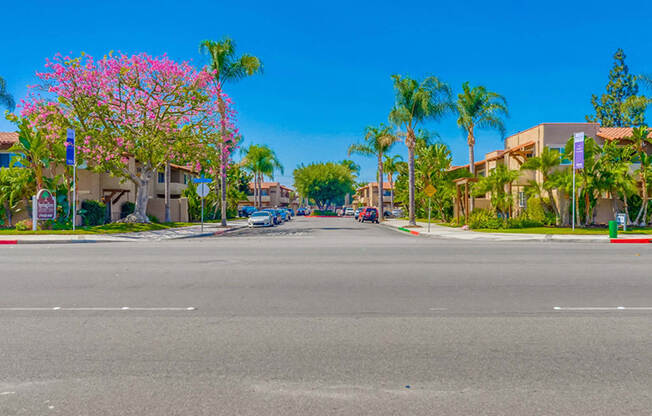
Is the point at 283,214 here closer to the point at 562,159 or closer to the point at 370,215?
the point at 370,215

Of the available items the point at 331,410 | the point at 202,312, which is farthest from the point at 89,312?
the point at 331,410

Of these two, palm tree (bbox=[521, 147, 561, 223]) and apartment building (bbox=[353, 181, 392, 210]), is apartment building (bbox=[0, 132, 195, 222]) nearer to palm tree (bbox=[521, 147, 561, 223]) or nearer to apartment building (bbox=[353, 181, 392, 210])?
palm tree (bbox=[521, 147, 561, 223])

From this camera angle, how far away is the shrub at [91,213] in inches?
1287

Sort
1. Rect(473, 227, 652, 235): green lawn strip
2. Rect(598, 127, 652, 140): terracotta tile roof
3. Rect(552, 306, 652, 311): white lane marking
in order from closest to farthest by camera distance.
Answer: Rect(552, 306, 652, 311): white lane marking < Rect(473, 227, 652, 235): green lawn strip < Rect(598, 127, 652, 140): terracotta tile roof

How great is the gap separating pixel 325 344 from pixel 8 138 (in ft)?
128

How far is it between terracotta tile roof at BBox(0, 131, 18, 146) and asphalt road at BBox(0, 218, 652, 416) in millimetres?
30045

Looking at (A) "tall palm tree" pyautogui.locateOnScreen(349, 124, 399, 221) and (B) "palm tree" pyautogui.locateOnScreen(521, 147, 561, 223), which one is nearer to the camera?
(B) "palm tree" pyautogui.locateOnScreen(521, 147, 561, 223)

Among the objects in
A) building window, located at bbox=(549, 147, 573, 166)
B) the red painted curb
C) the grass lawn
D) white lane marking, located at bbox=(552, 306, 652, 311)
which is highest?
building window, located at bbox=(549, 147, 573, 166)

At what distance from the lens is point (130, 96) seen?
31.5m

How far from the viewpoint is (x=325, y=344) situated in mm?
5449

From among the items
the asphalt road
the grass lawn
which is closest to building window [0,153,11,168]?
the grass lawn

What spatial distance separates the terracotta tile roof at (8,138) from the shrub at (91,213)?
8.00 m

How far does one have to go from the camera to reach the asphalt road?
3949mm

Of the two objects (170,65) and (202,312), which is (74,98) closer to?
(170,65)
